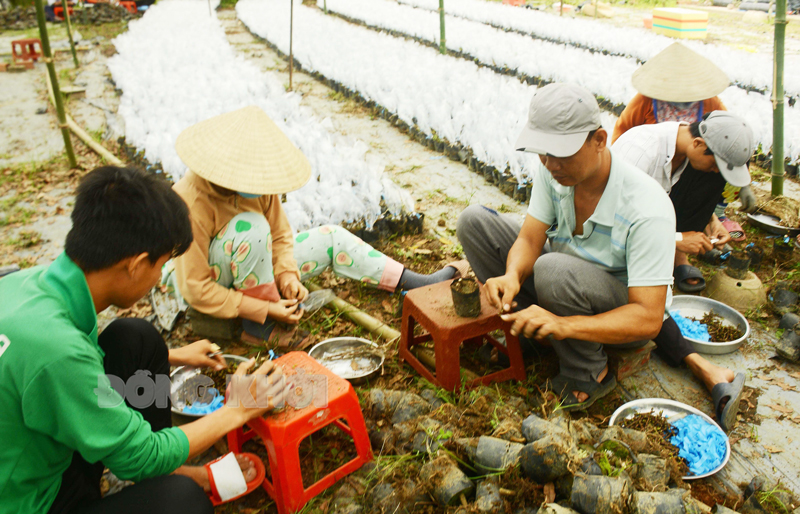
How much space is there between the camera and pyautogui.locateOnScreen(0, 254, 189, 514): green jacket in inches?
51.1

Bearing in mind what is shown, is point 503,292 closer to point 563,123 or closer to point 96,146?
point 563,123

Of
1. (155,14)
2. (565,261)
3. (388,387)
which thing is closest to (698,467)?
(565,261)

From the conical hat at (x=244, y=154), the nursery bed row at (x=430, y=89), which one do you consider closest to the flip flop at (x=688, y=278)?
the nursery bed row at (x=430, y=89)

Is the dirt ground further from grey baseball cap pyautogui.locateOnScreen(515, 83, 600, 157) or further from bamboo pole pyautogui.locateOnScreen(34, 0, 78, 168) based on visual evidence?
grey baseball cap pyautogui.locateOnScreen(515, 83, 600, 157)

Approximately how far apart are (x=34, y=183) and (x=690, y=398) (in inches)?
216

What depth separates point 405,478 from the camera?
1.83 meters

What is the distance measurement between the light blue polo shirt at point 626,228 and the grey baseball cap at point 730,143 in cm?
77

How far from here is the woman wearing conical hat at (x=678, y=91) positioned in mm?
3467

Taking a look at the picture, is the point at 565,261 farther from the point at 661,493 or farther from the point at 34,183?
the point at 34,183

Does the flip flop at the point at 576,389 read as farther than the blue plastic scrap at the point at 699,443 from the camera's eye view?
Yes

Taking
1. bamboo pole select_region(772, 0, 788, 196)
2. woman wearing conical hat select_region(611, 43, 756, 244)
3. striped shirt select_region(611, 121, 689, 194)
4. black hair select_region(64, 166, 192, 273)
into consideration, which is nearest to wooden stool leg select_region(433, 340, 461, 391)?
black hair select_region(64, 166, 192, 273)

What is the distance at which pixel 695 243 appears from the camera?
297 cm

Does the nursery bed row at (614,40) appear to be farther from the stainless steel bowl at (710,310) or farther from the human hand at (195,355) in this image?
the human hand at (195,355)

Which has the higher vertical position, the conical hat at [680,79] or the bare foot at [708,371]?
the conical hat at [680,79]
